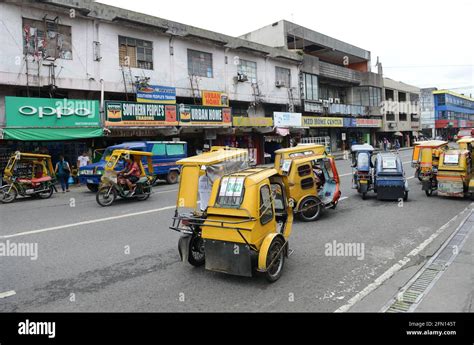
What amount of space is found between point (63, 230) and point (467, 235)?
29.8 ft

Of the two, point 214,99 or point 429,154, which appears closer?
point 429,154

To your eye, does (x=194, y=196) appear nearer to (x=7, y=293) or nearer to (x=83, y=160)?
(x=7, y=293)

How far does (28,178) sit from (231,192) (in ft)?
40.1

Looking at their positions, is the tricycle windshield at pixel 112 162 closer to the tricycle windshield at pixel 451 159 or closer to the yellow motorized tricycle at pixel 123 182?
the yellow motorized tricycle at pixel 123 182

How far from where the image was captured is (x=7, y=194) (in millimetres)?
13562

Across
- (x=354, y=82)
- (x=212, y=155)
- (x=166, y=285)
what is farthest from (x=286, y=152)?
(x=354, y=82)

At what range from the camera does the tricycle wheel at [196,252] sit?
5.92 m

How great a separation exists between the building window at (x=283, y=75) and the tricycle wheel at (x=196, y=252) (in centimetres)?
2782

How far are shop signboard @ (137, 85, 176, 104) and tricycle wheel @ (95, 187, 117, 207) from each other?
9912mm

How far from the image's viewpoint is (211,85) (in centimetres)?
2609

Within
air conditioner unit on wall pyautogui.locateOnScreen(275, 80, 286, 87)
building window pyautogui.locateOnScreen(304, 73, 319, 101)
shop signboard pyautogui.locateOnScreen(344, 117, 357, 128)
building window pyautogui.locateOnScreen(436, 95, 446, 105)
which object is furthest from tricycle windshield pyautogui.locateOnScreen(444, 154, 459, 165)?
building window pyautogui.locateOnScreen(436, 95, 446, 105)

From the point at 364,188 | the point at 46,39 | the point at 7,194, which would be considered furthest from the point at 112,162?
the point at 46,39

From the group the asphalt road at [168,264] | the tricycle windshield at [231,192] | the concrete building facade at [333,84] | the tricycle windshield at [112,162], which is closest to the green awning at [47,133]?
the tricycle windshield at [112,162]
